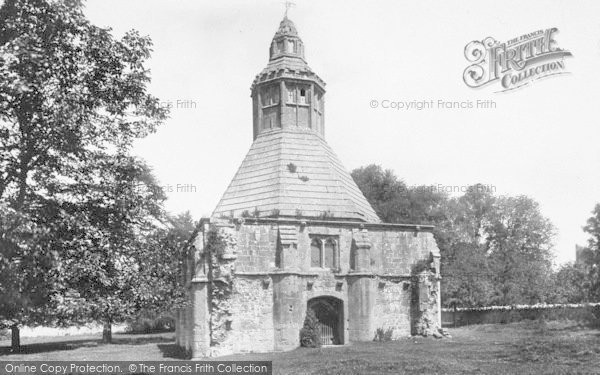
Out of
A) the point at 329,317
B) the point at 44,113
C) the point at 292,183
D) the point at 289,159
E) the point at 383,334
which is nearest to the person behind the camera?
the point at 44,113

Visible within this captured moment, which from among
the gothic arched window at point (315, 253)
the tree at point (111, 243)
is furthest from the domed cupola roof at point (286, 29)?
the tree at point (111, 243)

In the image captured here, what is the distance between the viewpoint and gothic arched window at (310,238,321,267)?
2869cm

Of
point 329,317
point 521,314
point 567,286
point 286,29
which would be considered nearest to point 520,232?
point 567,286

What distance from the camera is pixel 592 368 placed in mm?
15359

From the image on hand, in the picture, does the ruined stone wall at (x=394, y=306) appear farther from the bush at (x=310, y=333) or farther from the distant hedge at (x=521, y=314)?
Result: the distant hedge at (x=521, y=314)

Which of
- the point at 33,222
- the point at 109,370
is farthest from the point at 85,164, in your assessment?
the point at 109,370

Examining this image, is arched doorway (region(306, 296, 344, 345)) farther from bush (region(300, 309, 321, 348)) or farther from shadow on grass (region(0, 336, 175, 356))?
shadow on grass (region(0, 336, 175, 356))

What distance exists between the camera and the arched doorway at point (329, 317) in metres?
28.5

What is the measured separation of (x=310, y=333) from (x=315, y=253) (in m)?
3.82

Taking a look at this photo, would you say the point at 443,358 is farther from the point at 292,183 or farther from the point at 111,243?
the point at 292,183

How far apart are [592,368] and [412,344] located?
11121 millimetres

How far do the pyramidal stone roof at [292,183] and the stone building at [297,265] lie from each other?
0.21 feet

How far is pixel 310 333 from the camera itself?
88.9 feet

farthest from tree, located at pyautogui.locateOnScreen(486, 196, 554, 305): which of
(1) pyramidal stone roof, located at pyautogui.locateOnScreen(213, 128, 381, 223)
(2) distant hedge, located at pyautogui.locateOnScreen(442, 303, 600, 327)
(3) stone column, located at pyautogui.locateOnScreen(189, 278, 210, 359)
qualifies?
(3) stone column, located at pyautogui.locateOnScreen(189, 278, 210, 359)
